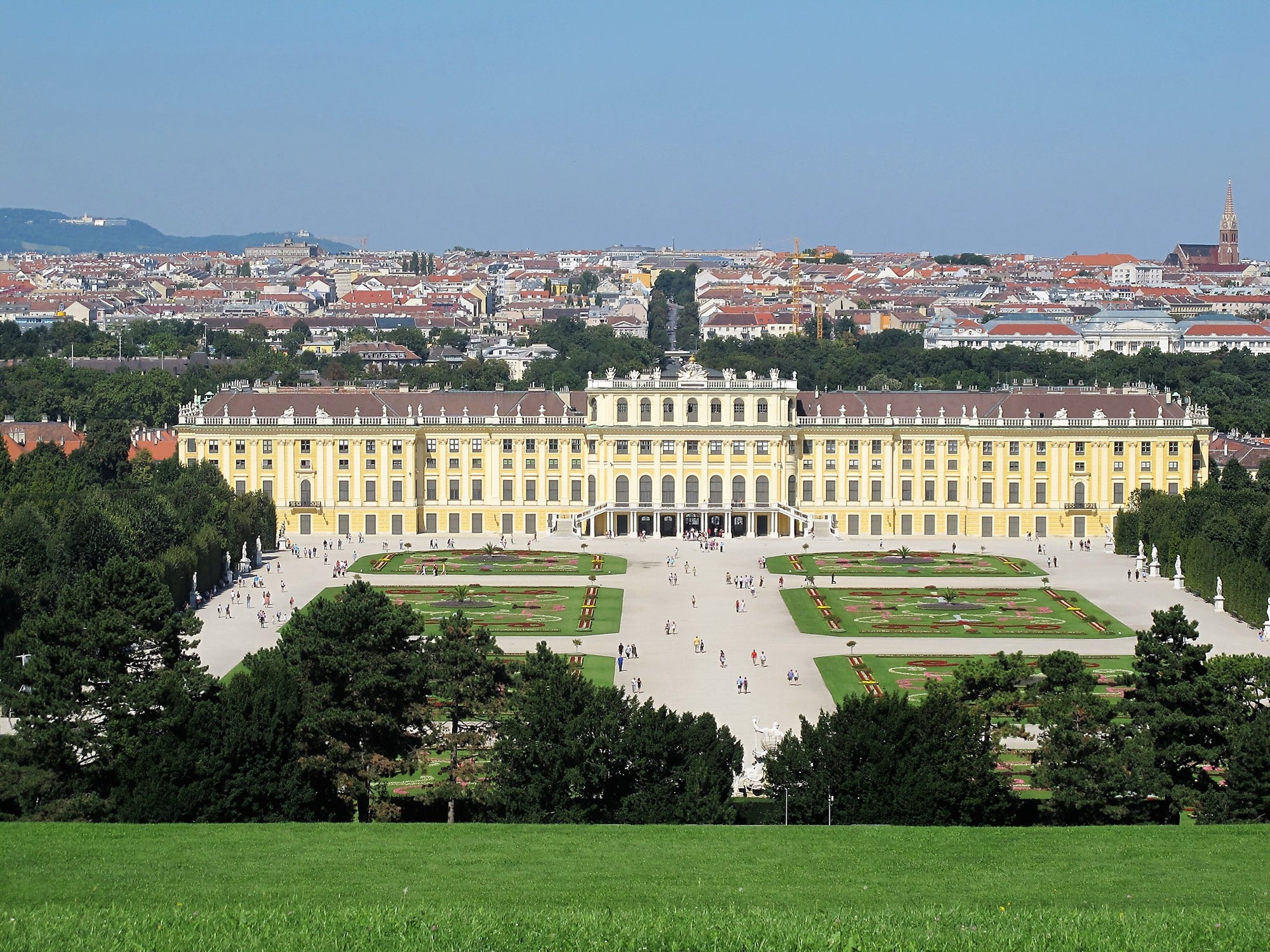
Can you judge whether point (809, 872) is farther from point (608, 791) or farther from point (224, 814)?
point (224, 814)

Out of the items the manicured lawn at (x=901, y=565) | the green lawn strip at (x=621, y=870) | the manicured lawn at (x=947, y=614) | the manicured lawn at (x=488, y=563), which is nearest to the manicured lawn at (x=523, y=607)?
the manicured lawn at (x=488, y=563)

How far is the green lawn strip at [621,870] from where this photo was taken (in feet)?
95.4

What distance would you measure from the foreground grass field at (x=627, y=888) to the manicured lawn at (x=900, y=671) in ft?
68.0

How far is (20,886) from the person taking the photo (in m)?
30.1

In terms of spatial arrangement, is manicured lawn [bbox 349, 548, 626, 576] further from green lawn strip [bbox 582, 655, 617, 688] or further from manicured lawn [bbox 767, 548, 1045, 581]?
green lawn strip [bbox 582, 655, 617, 688]

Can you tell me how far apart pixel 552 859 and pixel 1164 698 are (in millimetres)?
14682

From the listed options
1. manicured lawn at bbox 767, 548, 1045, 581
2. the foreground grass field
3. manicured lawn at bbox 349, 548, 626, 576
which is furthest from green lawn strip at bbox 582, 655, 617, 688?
the foreground grass field

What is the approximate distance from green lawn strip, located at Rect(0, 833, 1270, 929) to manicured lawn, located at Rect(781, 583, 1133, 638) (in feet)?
105

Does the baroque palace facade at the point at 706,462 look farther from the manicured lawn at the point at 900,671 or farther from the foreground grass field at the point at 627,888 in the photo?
the foreground grass field at the point at 627,888

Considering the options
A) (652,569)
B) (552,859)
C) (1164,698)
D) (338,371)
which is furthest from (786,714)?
(338,371)

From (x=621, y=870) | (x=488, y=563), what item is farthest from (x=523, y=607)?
(x=621, y=870)

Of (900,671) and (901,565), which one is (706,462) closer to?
→ (901,565)

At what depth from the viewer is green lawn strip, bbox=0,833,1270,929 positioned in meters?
29.1

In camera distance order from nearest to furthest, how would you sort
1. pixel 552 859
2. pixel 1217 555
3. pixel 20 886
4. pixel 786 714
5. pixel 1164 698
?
pixel 20 886
pixel 552 859
pixel 1164 698
pixel 786 714
pixel 1217 555
